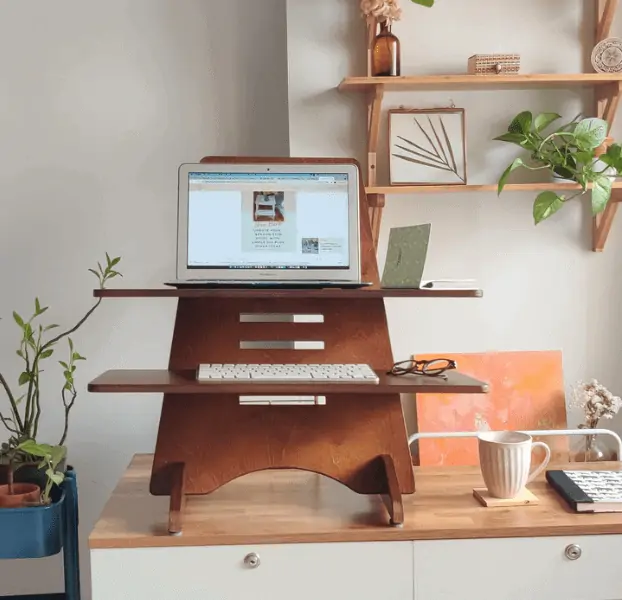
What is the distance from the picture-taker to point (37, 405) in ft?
6.77

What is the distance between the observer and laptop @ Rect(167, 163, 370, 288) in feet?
6.01

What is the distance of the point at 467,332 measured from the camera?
2.27 metres

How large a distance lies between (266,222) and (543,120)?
76 centimetres

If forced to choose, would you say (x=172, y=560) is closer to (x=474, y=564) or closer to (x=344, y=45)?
(x=474, y=564)

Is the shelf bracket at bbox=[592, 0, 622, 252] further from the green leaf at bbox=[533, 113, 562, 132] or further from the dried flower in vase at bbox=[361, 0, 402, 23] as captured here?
the dried flower in vase at bbox=[361, 0, 402, 23]

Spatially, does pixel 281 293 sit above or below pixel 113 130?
below

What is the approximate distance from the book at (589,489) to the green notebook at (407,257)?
0.56 metres

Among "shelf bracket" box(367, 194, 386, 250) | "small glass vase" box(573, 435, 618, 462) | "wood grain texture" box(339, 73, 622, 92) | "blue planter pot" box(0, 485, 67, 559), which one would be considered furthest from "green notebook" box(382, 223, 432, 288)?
"blue planter pot" box(0, 485, 67, 559)

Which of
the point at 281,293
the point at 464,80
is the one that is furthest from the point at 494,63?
the point at 281,293

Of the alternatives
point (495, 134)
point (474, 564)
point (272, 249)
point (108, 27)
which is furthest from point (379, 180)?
point (474, 564)

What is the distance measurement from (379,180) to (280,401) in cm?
66

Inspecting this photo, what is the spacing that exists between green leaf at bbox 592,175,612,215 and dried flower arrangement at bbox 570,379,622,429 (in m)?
0.47

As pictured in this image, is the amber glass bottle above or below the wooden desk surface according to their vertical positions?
above

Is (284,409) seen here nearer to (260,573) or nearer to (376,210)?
(260,573)
